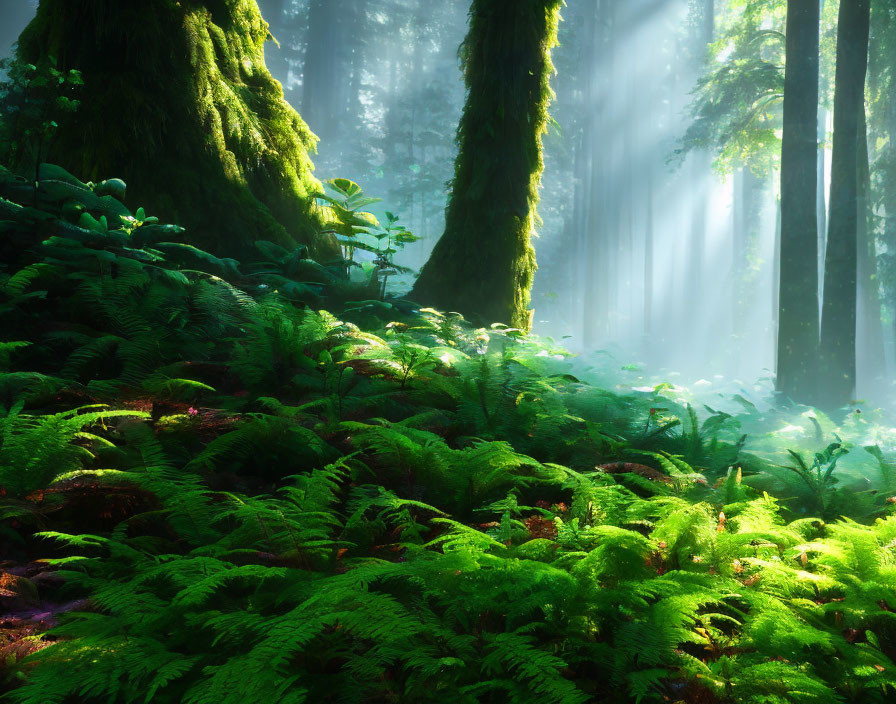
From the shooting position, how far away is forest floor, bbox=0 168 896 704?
52.6 inches

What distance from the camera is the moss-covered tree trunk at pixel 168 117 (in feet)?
16.9

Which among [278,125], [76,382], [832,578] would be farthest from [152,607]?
[278,125]

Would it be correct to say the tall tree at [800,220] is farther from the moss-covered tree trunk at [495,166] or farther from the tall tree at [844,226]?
the moss-covered tree trunk at [495,166]

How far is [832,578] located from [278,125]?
6840mm

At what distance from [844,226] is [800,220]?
113cm

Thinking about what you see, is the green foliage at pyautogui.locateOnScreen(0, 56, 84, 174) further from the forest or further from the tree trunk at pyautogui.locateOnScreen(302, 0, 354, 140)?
the tree trunk at pyautogui.locateOnScreen(302, 0, 354, 140)

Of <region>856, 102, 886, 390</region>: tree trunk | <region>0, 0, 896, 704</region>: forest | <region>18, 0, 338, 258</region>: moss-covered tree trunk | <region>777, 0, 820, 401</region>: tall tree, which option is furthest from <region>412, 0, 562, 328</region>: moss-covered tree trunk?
<region>856, 102, 886, 390</region>: tree trunk

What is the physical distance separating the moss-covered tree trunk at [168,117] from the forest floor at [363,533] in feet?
5.34

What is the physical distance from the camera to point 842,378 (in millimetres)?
9523

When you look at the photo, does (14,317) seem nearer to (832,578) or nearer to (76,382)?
(76,382)

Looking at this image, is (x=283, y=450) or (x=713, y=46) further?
(x=713, y=46)

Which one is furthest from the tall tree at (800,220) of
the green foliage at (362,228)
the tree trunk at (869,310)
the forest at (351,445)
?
the tree trunk at (869,310)

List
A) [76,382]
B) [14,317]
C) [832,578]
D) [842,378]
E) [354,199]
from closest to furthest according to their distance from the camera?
[832,578] → [76,382] → [14,317] → [354,199] → [842,378]

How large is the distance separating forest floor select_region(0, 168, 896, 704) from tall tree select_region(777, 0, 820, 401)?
23.8ft
